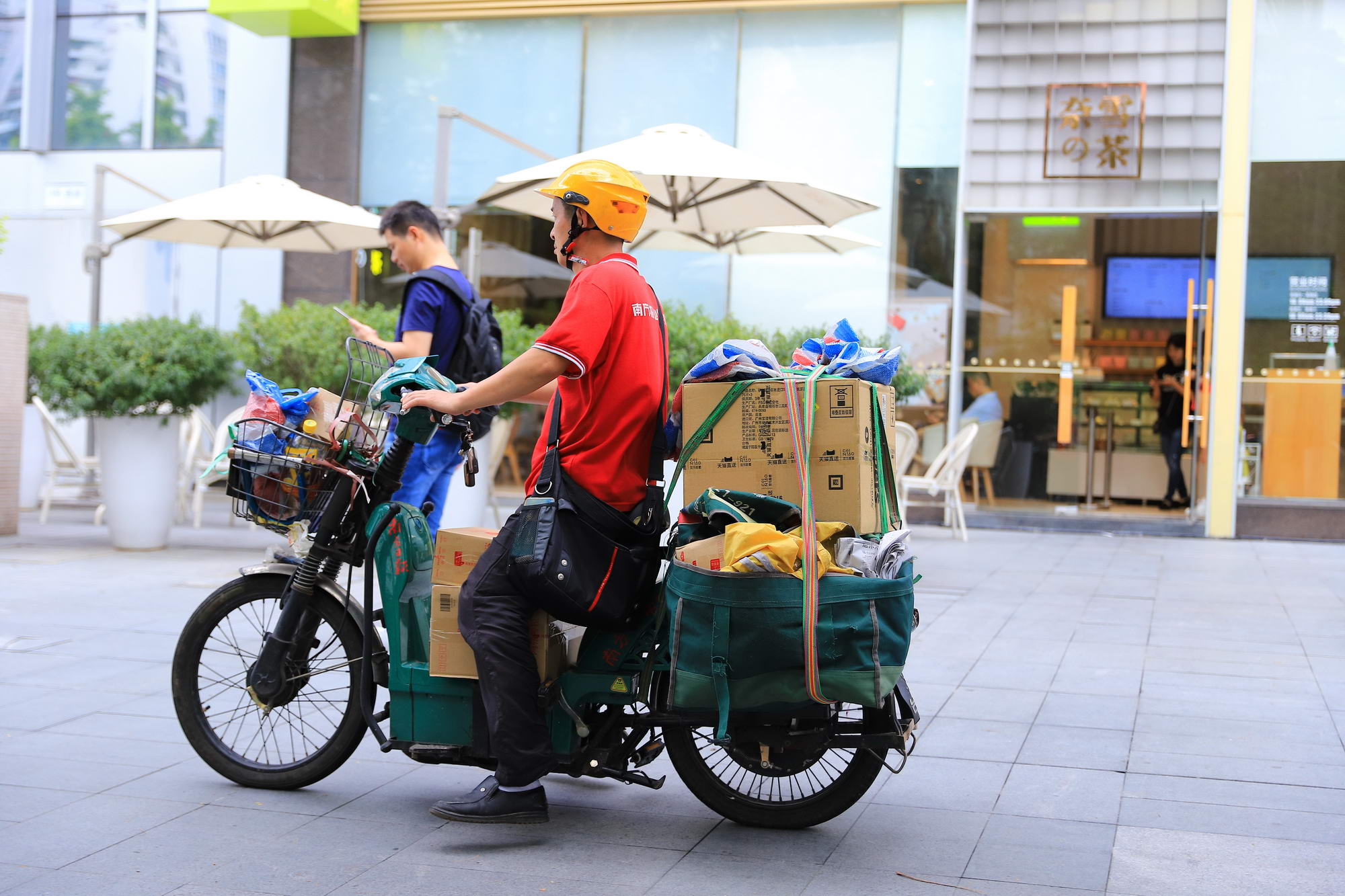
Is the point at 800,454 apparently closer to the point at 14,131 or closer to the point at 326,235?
the point at 326,235

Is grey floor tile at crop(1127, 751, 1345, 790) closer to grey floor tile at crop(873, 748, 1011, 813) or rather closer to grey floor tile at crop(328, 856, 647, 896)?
grey floor tile at crop(873, 748, 1011, 813)

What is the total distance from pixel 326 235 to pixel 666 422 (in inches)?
300

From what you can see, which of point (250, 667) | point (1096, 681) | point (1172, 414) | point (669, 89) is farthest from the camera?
point (669, 89)

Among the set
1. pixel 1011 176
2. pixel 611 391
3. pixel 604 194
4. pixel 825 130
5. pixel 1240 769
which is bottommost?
pixel 1240 769

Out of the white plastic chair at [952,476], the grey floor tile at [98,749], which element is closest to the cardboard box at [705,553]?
the grey floor tile at [98,749]

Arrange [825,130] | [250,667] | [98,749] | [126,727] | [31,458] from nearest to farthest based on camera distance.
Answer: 1. [250,667]
2. [98,749]
3. [126,727]
4. [31,458]
5. [825,130]

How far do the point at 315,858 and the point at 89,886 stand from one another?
54 centimetres

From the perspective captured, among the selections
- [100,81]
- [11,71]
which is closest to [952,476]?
[100,81]

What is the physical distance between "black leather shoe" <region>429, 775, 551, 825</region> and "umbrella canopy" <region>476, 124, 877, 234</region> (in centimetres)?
488

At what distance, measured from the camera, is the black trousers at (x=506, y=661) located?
3.56 metres

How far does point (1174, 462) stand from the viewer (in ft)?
43.8

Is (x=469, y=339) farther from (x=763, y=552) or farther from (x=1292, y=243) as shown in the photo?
(x=1292, y=243)

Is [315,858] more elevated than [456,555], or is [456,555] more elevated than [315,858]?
[456,555]

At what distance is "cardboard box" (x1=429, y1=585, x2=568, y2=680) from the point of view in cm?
368
